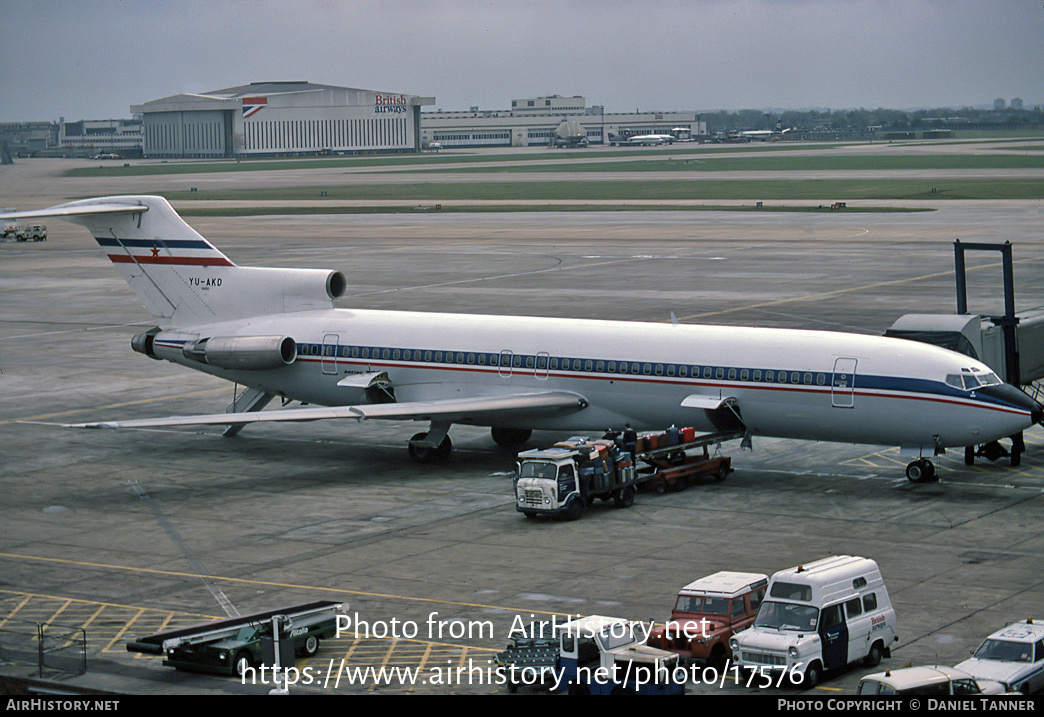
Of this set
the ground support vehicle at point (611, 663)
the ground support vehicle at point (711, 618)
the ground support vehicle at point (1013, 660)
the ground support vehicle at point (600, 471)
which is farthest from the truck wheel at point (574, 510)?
the ground support vehicle at point (1013, 660)

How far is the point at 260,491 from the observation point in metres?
35.6

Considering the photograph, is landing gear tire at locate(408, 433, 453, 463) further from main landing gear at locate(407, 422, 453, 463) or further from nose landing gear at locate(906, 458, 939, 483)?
nose landing gear at locate(906, 458, 939, 483)

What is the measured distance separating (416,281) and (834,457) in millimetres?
46712

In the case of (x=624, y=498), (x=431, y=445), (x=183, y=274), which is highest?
(x=183, y=274)

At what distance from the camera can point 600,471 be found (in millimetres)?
32531

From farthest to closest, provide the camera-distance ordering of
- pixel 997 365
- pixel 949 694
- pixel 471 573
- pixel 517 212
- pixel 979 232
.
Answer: pixel 517 212 → pixel 979 232 → pixel 997 365 → pixel 471 573 → pixel 949 694

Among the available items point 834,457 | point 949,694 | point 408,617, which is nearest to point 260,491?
point 408,617

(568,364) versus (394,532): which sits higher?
(568,364)

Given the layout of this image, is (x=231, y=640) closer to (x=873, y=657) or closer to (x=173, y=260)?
(x=873, y=657)

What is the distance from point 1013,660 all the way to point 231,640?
39.3 ft

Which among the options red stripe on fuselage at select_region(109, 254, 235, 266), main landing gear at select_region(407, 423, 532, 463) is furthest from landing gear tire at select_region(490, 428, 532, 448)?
red stripe on fuselage at select_region(109, 254, 235, 266)

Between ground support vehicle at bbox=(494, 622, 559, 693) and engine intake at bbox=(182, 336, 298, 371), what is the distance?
20764 mm

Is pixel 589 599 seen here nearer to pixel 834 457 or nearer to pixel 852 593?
pixel 852 593

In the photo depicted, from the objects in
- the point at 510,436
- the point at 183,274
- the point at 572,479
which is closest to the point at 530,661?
the point at 572,479
